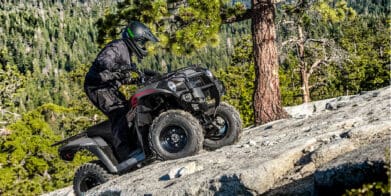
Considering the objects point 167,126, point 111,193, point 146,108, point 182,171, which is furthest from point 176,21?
point 182,171

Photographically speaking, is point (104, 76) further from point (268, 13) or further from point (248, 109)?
point (248, 109)

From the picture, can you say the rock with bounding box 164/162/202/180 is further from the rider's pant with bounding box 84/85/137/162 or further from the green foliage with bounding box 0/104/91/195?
the green foliage with bounding box 0/104/91/195

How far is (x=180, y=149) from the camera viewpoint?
6984 mm

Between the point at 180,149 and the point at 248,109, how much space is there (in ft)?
129

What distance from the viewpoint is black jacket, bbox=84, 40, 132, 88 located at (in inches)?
284

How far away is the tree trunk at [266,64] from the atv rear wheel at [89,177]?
433 cm

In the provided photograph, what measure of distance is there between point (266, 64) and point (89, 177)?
4823 mm

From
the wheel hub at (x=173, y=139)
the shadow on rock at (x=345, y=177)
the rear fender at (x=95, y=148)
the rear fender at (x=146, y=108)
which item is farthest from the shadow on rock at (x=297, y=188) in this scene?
the rear fender at (x=95, y=148)

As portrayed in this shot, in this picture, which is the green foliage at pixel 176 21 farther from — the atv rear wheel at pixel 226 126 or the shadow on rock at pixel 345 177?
the shadow on rock at pixel 345 177

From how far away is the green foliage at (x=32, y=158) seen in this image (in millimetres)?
33156

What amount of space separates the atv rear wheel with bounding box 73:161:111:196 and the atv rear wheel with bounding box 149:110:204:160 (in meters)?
1.02

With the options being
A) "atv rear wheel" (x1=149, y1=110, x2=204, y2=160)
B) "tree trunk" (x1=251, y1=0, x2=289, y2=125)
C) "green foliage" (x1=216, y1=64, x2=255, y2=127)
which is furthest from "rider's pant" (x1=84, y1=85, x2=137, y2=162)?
"green foliage" (x1=216, y1=64, x2=255, y2=127)

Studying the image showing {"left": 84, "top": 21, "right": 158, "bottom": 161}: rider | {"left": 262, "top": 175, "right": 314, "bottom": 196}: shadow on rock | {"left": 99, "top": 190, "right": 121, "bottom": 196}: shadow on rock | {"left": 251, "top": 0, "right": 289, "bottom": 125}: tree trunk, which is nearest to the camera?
{"left": 262, "top": 175, "right": 314, "bottom": 196}: shadow on rock

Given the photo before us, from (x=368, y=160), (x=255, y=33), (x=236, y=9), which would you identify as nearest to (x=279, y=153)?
(x=368, y=160)
